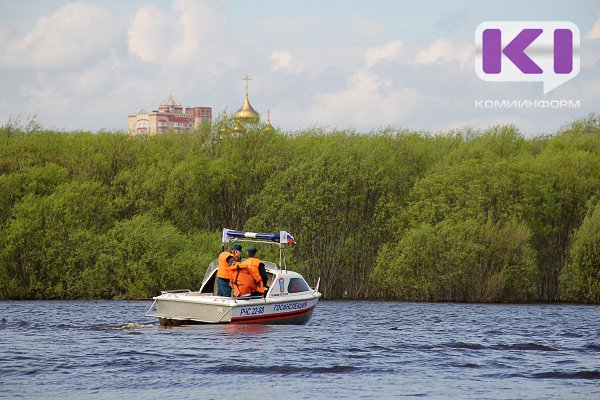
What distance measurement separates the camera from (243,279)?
1452 inches

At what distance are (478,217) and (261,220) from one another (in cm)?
1290

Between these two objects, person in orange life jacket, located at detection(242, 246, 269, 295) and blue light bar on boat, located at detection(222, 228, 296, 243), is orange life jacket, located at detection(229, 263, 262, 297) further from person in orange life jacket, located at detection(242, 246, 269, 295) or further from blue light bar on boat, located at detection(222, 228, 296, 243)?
blue light bar on boat, located at detection(222, 228, 296, 243)

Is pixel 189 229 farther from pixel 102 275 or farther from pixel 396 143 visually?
pixel 396 143

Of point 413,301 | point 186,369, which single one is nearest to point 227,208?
point 413,301

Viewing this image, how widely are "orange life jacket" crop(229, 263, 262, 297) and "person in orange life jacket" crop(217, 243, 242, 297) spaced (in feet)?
0.65

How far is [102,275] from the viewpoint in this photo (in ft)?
213

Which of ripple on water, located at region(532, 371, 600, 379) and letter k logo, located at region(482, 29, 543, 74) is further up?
letter k logo, located at region(482, 29, 543, 74)

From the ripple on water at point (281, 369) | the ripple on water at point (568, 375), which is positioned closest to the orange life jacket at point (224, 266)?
the ripple on water at point (281, 369)

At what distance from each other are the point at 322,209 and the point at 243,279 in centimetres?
3494

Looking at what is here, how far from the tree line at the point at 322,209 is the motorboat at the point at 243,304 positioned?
995 inches

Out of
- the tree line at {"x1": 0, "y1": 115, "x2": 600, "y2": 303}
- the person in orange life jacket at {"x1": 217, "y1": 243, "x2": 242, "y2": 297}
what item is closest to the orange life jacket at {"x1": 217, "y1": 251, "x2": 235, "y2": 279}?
the person in orange life jacket at {"x1": 217, "y1": 243, "x2": 242, "y2": 297}

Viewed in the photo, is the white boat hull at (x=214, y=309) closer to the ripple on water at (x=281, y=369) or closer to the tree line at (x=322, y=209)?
the ripple on water at (x=281, y=369)

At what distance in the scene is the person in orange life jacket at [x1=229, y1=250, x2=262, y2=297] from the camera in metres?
36.7

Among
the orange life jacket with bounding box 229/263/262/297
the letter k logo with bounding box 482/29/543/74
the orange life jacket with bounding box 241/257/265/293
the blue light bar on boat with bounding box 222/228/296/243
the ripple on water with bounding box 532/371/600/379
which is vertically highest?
the letter k logo with bounding box 482/29/543/74
